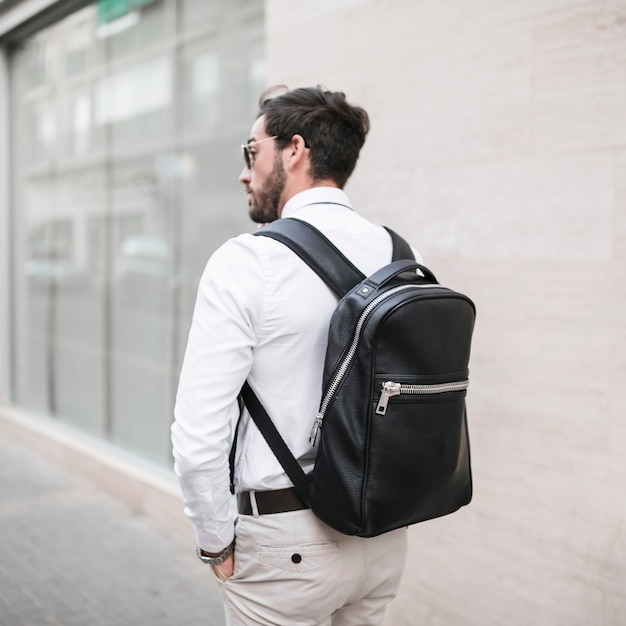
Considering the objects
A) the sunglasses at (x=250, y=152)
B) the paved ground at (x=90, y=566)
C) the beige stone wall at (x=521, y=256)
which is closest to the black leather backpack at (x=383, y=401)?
the sunglasses at (x=250, y=152)

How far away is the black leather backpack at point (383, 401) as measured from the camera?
1788mm

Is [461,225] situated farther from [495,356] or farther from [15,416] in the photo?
[15,416]

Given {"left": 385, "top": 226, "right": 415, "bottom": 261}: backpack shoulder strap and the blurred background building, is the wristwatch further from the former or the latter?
the blurred background building

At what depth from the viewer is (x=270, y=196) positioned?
2193 mm

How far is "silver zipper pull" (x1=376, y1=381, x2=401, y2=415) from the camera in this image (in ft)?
5.81

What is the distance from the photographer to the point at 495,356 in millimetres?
3246

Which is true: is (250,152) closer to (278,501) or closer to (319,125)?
(319,125)

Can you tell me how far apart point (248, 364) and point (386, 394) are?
0.35 metres

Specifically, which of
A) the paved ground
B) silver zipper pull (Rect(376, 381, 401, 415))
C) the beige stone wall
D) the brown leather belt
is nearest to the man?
the brown leather belt

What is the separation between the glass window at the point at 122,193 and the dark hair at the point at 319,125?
291cm

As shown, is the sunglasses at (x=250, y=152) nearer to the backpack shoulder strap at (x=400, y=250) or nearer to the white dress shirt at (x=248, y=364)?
the white dress shirt at (x=248, y=364)

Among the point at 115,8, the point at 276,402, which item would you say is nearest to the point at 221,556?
the point at 276,402

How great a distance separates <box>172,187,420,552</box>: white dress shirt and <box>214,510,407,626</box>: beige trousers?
0.28ft

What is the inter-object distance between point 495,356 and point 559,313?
347mm
